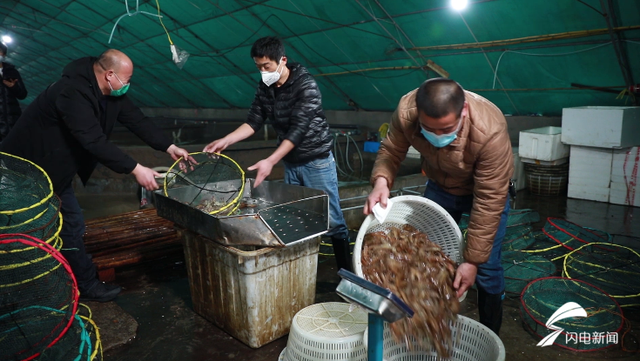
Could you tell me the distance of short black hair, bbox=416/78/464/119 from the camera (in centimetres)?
179

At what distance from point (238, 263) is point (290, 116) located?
122 centimetres

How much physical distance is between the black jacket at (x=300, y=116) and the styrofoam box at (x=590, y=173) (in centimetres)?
475

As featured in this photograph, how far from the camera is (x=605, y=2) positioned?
16.6ft

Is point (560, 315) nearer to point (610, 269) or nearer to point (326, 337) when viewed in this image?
point (610, 269)

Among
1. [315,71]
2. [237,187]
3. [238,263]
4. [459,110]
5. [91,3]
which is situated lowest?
[238,263]

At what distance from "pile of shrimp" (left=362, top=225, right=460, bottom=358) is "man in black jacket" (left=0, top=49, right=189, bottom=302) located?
161cm

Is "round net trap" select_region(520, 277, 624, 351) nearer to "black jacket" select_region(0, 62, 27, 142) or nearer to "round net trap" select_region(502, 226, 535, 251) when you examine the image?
"round net trap" select_region(502, 226, 535, 251)

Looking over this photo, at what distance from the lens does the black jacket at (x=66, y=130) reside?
8.91ft

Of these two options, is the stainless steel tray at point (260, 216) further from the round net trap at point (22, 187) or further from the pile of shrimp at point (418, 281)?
the round net trap at point (22, 187)

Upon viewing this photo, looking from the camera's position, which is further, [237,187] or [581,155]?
[581,155]

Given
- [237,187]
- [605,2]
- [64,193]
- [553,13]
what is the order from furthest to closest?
[553,13], [605,2], [237,187], [64,193]

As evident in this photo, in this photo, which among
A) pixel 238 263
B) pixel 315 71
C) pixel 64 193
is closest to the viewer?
pixel 238 263

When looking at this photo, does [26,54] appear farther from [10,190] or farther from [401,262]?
[401,262]

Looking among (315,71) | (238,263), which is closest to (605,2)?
(238,263)
